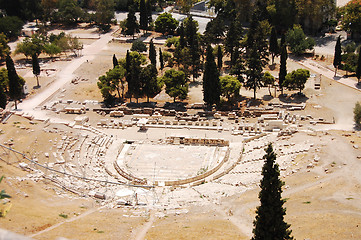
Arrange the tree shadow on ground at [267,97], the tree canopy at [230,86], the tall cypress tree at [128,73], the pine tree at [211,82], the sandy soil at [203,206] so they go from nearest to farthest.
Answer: the sandy soil at [203,206], the pine tree at [211,82], the tree canopy at [230,86], the tree shadow on ground at [267,97], the tall cypress tree at [128,73]

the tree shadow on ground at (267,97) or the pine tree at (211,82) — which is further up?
the pine tree at (211,82)

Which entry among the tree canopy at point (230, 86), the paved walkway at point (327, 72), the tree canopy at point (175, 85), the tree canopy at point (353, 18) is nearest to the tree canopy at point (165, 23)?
the paved walkway at point (327, 72)

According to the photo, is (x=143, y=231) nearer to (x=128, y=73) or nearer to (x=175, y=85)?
(x=175, y=85)

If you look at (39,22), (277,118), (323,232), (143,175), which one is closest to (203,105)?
(277,118)

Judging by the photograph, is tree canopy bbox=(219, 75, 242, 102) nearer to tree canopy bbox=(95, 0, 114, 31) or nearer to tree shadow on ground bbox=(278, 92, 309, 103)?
tree shadow on ground bbox=(278, 92, 309, 103)

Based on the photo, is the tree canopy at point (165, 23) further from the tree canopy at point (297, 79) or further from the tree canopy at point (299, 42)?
the tree canopy at point (297, 79)

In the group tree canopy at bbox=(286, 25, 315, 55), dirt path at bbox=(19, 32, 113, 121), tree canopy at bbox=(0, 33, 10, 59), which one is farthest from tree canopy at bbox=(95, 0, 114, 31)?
tree canopy at bbox=(286, 25, 315, 55)
